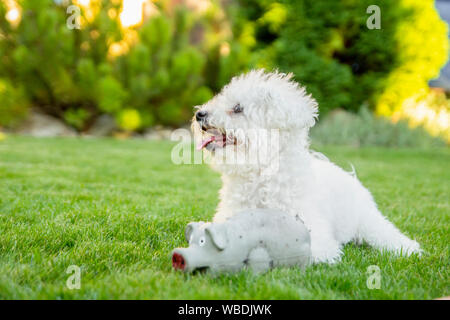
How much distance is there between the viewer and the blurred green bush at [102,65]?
12078mm

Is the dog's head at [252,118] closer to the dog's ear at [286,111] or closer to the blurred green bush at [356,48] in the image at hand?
the dog's ear at [286,111]

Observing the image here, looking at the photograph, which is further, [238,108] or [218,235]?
[238,108]

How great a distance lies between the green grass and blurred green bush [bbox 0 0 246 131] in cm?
635

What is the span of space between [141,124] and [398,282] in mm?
11494

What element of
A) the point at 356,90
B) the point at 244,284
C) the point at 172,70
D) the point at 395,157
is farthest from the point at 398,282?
the point at 356,90

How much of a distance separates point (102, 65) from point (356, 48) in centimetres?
782

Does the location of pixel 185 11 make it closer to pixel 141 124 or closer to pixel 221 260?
pixel 141 124

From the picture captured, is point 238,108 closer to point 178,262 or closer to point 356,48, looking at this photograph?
point 178,262

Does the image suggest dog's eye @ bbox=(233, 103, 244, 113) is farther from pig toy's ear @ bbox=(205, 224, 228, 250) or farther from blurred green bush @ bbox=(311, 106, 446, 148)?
blurred green bush @ bbox=(311, 106, 446, 148)

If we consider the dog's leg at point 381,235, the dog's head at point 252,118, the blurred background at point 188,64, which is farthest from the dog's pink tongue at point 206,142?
the blurred background at point 188,64

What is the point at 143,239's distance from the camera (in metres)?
2.87

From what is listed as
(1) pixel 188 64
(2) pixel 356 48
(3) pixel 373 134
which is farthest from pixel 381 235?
(2) pixel 356 48

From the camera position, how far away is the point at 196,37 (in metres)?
14.9

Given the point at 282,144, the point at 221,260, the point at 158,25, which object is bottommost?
the point at 221,260
